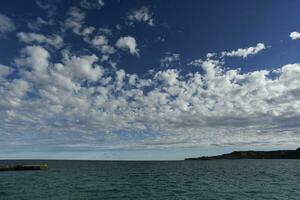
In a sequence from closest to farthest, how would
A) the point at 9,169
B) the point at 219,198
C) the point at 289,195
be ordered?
the point at 219,198 < the point at 289,195 < the point at 9,169

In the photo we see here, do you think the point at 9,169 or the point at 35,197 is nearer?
the point at 35,197

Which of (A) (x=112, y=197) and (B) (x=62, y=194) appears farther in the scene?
(B) (x=62, y=194)

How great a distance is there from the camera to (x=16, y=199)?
4409 centimetres

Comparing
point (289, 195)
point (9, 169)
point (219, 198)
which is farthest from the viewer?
point (9, 169)

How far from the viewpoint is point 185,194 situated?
153 feet

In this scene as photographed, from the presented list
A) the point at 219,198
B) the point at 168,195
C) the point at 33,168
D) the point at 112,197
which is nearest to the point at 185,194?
the point at 168,195

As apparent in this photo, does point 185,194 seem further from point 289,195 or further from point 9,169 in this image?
point 9,169

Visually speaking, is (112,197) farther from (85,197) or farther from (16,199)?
(16,199)

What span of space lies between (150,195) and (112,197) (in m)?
5.94

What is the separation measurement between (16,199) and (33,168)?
98006 mm

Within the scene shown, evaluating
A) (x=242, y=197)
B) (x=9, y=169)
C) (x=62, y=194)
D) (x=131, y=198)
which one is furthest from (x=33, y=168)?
(x=242, y=197)

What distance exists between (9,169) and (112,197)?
103m

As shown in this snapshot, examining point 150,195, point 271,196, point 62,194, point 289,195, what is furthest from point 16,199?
point 289,195

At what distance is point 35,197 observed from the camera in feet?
149
